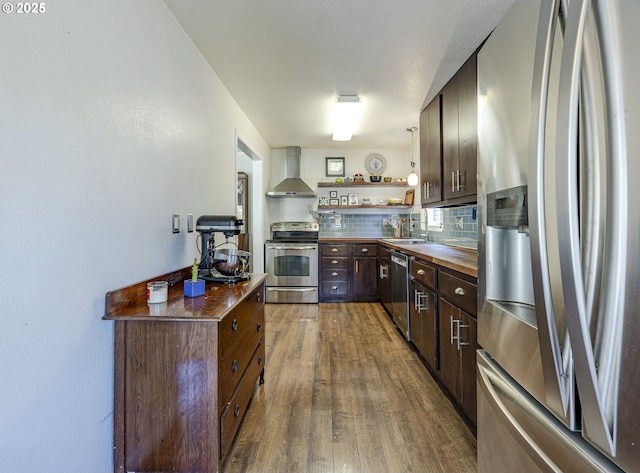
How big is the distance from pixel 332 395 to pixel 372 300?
2.50 metres

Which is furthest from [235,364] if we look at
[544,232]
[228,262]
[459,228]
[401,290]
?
[459,228]

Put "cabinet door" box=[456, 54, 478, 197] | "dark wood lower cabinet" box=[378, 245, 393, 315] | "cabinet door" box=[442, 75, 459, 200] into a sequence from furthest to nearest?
"dark wood lower cabinet" box=[378, 245, 393, 315]
"cabinet door" box=[442, 75, 459, 200]
"cabinet door" box=[456, 54, 478, 197]

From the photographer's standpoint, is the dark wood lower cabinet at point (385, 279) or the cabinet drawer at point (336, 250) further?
the cabinet drawer at point (336, 250)

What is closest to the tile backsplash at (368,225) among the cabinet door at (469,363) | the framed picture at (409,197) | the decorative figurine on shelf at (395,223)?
the decorative figurine on shelf at (395,223)

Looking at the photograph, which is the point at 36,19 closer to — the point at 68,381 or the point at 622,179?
the point at 68,381

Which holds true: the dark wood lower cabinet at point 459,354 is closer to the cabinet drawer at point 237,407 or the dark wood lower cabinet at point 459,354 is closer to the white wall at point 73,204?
the cabinet drawer at point 237,407

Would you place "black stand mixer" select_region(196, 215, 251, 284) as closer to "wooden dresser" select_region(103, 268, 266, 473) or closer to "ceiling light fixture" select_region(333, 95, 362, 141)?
"wooden dresser" select_region(103, 268, 266, 473)

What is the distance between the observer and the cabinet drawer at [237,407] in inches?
50.5

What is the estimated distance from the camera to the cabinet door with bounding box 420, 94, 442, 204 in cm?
254

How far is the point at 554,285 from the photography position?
65cm

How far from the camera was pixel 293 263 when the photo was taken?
433 cm

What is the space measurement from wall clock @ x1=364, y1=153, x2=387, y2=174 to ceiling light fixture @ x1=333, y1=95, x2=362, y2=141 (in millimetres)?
1124

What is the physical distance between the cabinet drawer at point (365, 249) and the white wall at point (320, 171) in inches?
37.9

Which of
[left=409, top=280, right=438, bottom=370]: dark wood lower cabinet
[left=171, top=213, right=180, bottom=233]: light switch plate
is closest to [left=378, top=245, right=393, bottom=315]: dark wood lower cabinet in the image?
[left=409, top=280, right=438, bottom=370]: dark wood lower cabinet
